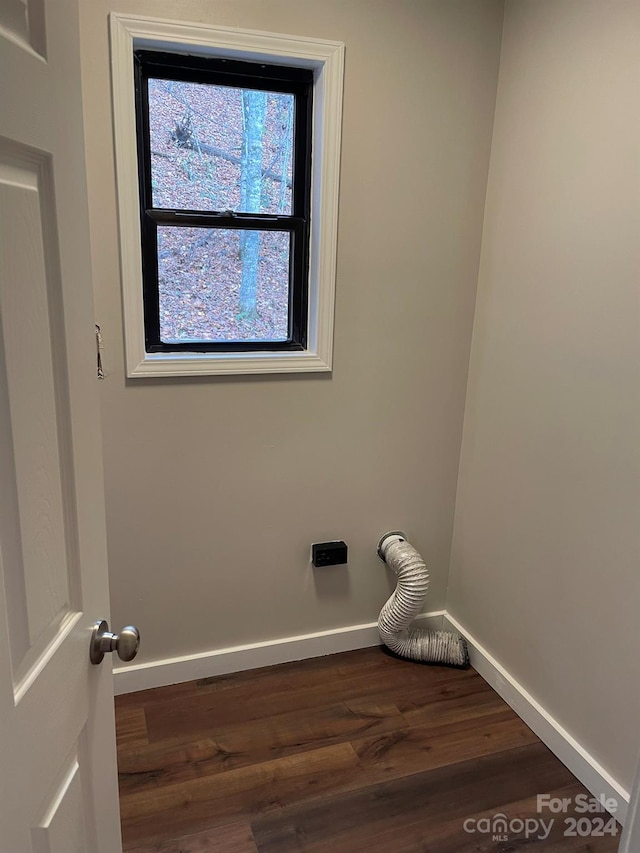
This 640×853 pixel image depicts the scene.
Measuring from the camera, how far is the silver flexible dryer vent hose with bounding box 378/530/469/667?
7.43 ft

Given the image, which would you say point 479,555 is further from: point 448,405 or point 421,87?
point 421,87

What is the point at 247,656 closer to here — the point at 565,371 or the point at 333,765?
the point at 333,765

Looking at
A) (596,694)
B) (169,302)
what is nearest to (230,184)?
(169,302)

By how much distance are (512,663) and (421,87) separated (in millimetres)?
2006

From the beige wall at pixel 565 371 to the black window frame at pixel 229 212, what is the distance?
2.18ft

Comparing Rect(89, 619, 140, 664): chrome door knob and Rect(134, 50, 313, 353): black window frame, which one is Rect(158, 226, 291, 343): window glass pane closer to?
Rect(134, 50, 313, 353): black window frame

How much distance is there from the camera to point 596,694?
1784 mm

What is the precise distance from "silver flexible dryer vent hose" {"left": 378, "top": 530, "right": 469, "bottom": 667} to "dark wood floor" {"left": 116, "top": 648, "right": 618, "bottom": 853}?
64 mm

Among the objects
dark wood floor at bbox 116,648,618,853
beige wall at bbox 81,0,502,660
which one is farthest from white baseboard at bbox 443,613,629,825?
beige wall at bbox 81,0,502,660

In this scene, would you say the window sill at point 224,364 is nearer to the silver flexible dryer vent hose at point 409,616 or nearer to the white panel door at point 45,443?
the silver flexible dryer vent hose at point 409,616

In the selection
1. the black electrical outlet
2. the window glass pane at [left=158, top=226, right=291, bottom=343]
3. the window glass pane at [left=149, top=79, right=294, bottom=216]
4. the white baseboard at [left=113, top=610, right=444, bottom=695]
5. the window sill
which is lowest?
the white baseboard at [left=113, top=610, right=444, bottom=695]

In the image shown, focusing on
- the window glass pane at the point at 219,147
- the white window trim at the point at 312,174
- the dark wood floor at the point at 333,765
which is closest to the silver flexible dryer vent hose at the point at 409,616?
the dark wood floor at the point at 333,765

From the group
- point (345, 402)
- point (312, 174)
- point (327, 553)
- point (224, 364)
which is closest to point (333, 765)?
point (327, 553)

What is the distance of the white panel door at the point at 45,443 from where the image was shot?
0.68m
